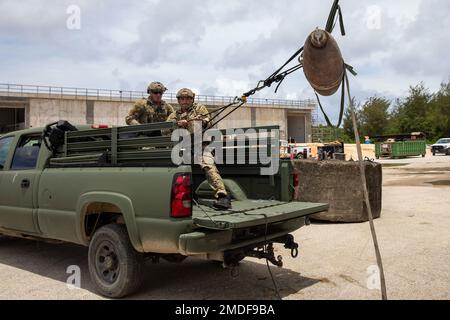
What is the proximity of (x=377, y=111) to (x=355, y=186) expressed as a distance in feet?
217

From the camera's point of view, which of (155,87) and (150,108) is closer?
(155,87)

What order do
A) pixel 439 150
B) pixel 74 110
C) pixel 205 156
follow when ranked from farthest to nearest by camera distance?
pixel 74 110
pixel 439 150
pixel 205 156

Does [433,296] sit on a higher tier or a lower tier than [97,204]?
lower

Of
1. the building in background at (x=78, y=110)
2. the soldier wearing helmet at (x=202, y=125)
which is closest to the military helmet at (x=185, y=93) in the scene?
the soldier wearing helmet at (x=202, y=125)

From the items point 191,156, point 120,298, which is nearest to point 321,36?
point 191,156

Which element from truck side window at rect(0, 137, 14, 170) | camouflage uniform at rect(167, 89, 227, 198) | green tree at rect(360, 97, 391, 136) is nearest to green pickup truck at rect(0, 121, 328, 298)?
truck side window at rect(0, 137, 14, 170)

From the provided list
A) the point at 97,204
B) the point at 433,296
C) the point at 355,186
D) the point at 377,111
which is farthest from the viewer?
the point at 377,111

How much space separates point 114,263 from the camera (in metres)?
4.69

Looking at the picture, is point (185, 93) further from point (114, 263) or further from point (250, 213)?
point (114, 263)

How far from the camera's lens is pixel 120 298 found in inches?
181

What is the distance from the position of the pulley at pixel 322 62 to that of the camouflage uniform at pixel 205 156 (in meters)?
1.65

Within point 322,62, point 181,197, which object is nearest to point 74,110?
point 181,197

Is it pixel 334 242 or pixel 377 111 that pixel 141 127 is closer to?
pixel 334 242

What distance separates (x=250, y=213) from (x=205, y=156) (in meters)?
0.89
